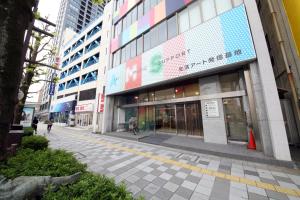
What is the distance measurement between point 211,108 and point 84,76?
2557 cm

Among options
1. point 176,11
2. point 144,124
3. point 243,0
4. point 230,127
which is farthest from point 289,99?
point 144,124

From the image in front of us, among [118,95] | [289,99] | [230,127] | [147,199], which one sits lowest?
[147,199]

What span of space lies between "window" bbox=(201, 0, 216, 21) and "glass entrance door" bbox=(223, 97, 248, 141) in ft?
16.8

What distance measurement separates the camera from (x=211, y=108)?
7977 millimetres

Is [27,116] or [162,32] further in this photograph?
[27,116]

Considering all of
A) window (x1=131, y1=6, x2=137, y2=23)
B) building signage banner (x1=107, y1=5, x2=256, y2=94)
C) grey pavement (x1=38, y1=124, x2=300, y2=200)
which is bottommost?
grey pavement (x1=38, y1=124, x2=300, y2=200)

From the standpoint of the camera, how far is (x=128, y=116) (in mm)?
14734

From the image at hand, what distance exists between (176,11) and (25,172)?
11.3 metres

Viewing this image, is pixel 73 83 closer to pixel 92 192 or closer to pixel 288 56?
pixel 92 192

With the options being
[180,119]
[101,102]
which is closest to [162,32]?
[180,119]

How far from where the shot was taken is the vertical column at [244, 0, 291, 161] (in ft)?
16.4

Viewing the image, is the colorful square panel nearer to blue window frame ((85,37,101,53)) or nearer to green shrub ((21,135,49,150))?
green shrub ((21,135,49,150))

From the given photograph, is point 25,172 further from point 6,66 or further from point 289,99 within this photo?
point 289,99

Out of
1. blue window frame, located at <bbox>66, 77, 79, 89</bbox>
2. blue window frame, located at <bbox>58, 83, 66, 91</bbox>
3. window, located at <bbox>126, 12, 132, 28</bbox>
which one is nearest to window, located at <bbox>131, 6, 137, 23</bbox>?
window, located at <bbox>126, 12, 132, 28</bbox>
